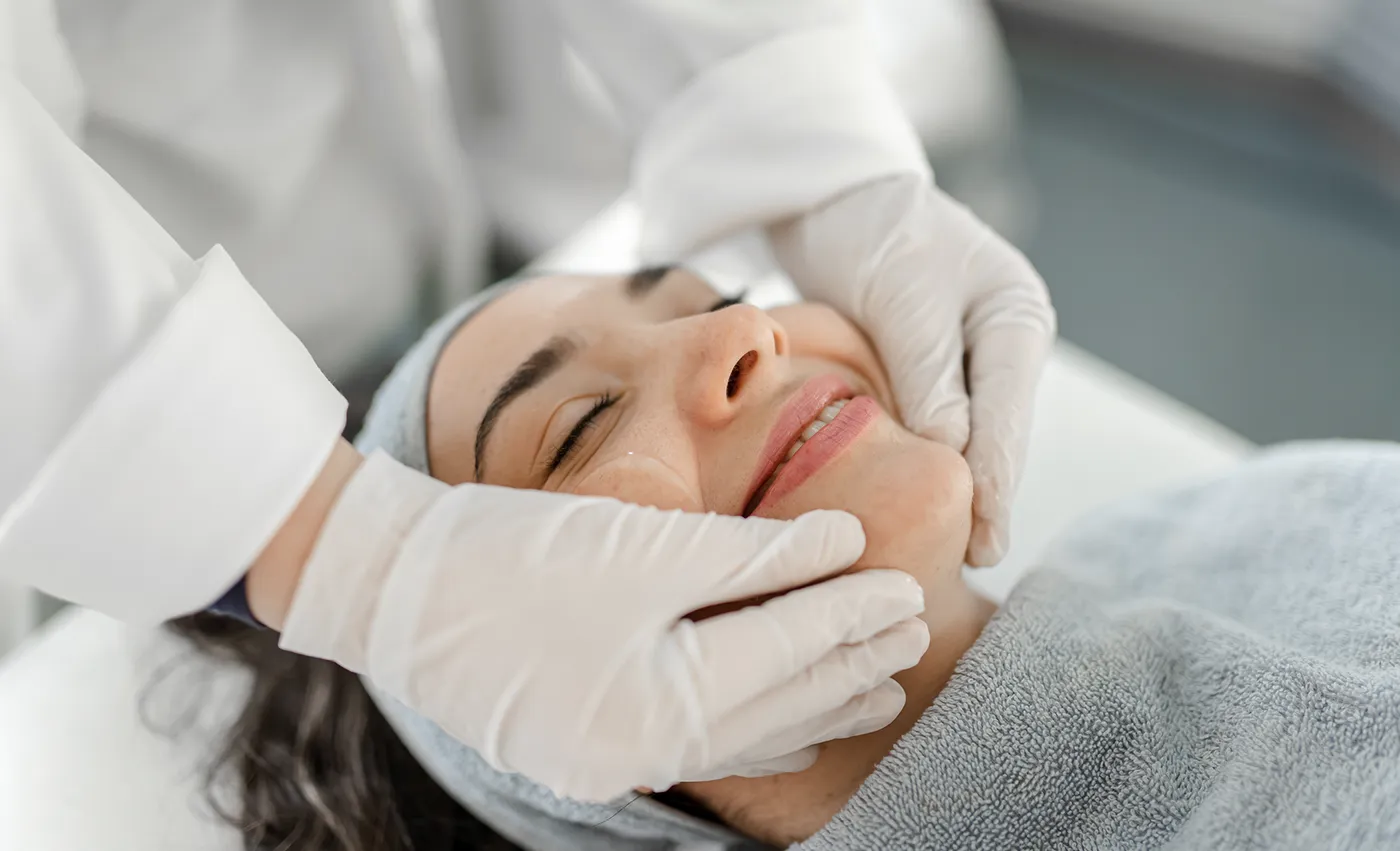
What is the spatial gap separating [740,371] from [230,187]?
2.44 ft

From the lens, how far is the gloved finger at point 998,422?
0.87 metres

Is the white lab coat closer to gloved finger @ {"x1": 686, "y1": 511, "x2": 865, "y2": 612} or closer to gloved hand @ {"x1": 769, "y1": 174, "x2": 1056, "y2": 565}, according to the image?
gloved hand @ {"x1": 769, "y1": 174, "x2": 1056, "y2": 565}

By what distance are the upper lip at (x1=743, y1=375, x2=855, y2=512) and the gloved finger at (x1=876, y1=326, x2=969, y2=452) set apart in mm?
136

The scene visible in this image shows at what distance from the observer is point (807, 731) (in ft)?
2.32

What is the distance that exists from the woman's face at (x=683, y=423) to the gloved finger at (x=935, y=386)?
0.06 meters

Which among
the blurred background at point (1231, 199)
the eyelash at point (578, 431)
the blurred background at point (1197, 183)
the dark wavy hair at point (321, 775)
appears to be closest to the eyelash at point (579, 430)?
the eyelash at point (578, 431)

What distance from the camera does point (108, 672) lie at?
3.63ft

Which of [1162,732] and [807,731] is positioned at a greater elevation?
[807,731]

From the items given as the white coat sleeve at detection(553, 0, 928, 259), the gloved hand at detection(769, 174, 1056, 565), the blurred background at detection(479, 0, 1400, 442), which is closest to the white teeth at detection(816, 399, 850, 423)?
the gloved hand at detection(769, 174, 1056, 565)

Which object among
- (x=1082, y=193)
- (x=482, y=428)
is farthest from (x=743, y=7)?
(x=1082, y=193)

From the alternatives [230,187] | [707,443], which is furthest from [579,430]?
[230,187]

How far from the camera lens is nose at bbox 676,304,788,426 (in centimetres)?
77

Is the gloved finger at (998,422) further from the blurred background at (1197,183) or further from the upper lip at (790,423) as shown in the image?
the blurred background at (1197,183)

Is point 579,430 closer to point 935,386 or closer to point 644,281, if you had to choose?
point 644,281
